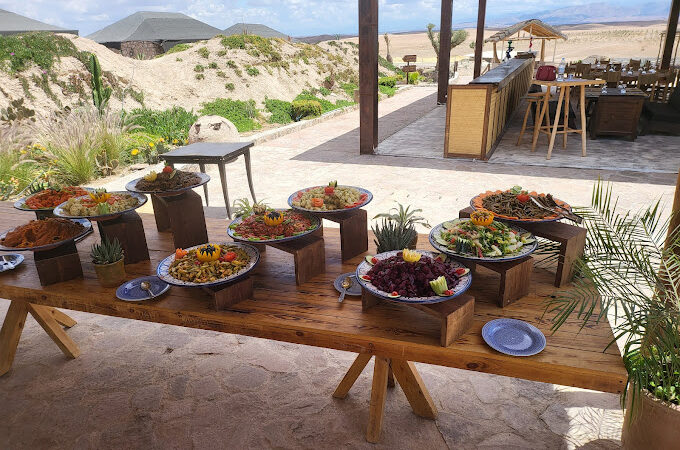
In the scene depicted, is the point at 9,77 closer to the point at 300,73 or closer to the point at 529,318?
the point at 300,73

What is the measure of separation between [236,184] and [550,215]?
221 inches

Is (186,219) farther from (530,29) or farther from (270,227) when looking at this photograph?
(530,29)

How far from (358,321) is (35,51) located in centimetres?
1423

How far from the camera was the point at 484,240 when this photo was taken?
6.94 feet

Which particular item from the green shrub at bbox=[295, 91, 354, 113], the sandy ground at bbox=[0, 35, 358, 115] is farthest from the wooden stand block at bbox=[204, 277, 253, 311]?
the green shrub at bbox=[295, 91, 354, 113]

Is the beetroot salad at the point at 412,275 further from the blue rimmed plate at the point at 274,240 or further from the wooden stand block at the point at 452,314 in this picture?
the blue rimmed plate at the point at 274,240

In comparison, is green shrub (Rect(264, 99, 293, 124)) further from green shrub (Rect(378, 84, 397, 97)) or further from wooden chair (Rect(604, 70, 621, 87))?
wooden chair (Rect(604, 70, 621, 87))

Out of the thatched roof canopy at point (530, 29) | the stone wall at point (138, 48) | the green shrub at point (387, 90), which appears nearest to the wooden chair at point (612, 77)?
the thatched roof canopy at point (530, 29)

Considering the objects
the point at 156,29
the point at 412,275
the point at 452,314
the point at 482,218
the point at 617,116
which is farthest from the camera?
the point at 156,29

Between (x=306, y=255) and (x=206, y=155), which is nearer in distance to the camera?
(x=306, y=255)

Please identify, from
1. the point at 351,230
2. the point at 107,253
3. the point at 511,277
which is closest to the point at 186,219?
the point at 107,253

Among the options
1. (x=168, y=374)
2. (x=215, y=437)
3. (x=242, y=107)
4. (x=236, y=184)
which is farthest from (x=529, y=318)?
(x=242, y=107)

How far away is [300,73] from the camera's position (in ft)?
61.8

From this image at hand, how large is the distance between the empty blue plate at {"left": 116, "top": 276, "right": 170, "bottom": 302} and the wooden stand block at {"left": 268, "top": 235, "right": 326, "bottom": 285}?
61cm
